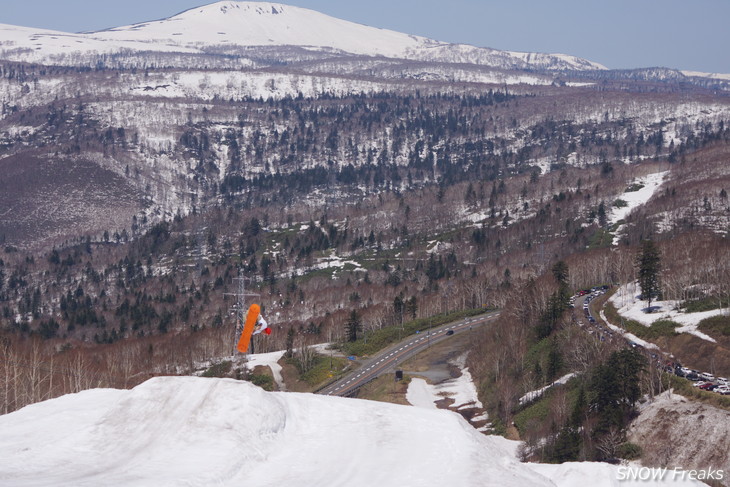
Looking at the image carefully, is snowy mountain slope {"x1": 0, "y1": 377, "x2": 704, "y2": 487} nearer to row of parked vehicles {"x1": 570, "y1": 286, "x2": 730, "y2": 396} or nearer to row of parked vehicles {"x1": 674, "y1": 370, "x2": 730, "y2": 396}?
row of parked vehicles {"x1": 674, "y1": 370, "x2": 730, "y2": 396}

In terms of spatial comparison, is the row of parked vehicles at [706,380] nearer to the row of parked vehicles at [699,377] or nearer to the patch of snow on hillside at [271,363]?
the row of parked vehicles at [699,377]

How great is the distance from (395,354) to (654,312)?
42653 mm

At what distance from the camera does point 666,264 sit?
15125cm

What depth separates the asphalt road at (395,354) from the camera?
Result: 127 metres

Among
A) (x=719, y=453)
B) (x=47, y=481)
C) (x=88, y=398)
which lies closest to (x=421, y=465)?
(x=47, y=481)

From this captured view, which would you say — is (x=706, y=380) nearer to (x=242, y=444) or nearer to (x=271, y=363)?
(x=242, y=444)

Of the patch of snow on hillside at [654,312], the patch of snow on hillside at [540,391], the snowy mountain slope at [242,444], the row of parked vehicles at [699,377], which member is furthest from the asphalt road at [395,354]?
the snowy mountain slope at [242,444]

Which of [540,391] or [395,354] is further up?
[540,391]

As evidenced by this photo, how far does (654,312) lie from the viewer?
12025 centimetres

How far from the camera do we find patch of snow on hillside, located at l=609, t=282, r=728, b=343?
4254 inches

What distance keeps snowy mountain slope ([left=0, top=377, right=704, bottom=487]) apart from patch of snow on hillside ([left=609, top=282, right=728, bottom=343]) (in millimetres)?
61979

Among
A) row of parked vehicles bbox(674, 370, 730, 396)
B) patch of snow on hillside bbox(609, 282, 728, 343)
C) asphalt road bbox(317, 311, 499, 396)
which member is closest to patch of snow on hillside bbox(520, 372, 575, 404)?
row of parked vehicles bbox(674, 370, 730, 396)

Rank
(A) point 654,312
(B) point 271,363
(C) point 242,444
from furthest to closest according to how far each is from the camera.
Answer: (B) point 271,363 < (A) point 654,312 < (C) point 242,444

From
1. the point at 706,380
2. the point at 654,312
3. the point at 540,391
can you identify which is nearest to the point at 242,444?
the point at 706,380
